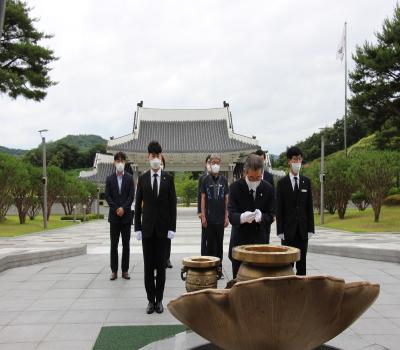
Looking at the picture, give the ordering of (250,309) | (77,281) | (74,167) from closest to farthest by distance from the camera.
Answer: (250,309) < (77,281) < (74,167)

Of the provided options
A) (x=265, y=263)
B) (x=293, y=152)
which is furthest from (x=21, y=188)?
(x=265, y=263)

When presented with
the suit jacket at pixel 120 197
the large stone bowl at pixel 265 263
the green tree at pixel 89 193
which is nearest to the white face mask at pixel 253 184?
the large stone bowl at pixel 265 263

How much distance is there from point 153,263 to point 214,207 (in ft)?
4.96

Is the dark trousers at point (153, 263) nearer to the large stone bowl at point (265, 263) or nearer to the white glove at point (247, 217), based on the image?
the white glove at point (247, 217)

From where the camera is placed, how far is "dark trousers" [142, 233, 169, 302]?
4004mm

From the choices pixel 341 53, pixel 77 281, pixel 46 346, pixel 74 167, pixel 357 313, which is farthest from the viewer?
pixel 74 167

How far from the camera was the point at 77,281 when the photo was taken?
5.55 meters

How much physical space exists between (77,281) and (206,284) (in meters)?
3.21

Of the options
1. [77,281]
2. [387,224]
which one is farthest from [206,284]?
[387,224]

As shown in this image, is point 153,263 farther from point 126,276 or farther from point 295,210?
point 126,276

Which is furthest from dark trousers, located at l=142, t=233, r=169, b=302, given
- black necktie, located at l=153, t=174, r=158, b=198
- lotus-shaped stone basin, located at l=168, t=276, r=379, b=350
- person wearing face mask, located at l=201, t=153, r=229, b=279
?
lotus-shaped stone basin, located at l=168, t=276, r=379, b=350

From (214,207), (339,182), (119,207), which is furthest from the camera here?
(339,182)

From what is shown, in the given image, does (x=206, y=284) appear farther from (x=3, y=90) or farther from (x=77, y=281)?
(x=3, y=90)

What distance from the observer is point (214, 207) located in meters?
5.33
